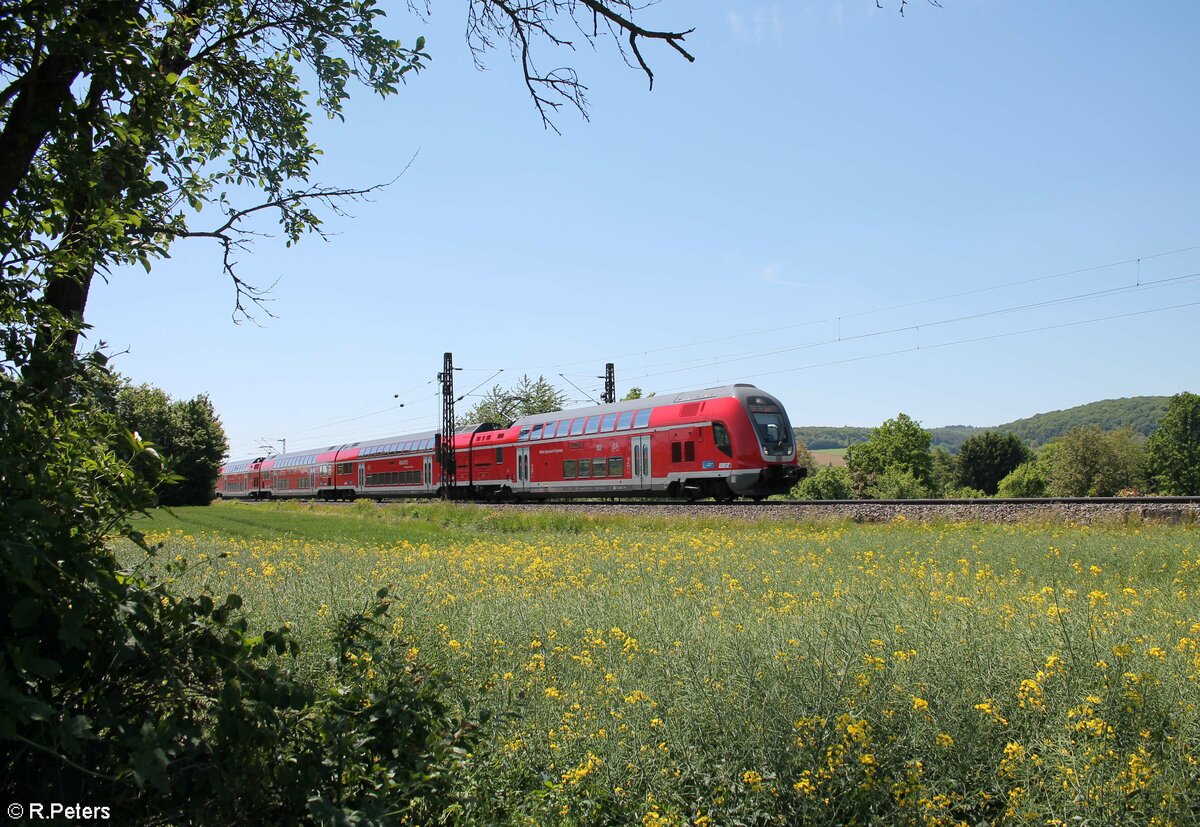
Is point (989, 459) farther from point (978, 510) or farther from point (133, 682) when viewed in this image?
point (133, 682)

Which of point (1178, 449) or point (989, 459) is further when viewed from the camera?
point (989, 459)

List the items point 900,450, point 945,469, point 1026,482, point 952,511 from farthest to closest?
point 945,469 → point 900,450 → point 1026,482 → point 952,511

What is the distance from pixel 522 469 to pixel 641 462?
306 inches

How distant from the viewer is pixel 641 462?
88.6ft

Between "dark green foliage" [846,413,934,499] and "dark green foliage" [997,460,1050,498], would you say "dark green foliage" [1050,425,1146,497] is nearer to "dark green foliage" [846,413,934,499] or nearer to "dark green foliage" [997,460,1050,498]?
"dark green foliage" [997,460,1050,498]

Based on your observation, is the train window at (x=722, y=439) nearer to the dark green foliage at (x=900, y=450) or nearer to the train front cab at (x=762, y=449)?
the train front cab at (x=762, y=449)

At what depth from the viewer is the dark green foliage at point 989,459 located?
111 metres

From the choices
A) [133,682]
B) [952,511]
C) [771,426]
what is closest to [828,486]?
[771,426]

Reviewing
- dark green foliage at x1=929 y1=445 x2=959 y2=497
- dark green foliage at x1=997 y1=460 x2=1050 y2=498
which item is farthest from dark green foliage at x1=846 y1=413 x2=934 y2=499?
dark green foliage at x1=929 y1=445 x2=959 y2=497

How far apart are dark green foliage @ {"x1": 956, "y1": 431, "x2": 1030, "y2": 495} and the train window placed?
323 ft

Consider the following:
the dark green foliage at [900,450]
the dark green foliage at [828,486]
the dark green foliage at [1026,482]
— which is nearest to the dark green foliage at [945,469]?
the dark green foliage at [900,450]

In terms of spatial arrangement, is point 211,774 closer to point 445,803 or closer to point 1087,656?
point 445,803

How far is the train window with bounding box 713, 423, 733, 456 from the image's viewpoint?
23797 millimetres

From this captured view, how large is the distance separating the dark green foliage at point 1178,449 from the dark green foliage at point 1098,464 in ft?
6.21
